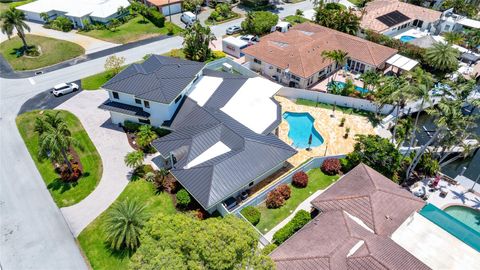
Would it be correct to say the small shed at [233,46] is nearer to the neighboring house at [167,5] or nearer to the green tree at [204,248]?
the neighboring house at [167,5]

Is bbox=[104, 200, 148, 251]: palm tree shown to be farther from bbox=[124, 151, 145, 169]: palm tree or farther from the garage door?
the garage door

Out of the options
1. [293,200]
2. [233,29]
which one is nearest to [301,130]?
[293,200]

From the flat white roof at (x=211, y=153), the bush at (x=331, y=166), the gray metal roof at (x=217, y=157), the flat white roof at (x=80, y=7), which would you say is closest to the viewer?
the gray metal roof at (x=217, y=157)

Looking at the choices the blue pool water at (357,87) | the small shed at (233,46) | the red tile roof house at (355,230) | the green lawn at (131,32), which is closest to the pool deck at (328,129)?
the blue pool water at (357,87)

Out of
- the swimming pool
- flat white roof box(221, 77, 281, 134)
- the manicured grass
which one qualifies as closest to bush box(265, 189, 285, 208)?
flat white roof box(221, 77, 281, 134)

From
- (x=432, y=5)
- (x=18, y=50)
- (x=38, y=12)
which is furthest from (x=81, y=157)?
(x=432, y=5)
